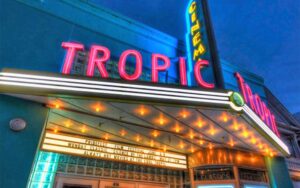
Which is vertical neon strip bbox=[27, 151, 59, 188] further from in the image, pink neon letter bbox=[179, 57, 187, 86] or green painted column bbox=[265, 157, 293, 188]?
green painted column bbox=[265, 157, 293, 188]

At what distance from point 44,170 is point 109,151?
215cm

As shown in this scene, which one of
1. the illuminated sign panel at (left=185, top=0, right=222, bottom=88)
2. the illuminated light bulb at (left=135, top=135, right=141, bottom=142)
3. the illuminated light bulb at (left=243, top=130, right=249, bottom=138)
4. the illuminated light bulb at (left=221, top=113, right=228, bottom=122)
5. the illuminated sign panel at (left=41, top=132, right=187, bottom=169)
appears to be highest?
the illuminated sign panel at (left=185, top=0, right=222, bottom=88)

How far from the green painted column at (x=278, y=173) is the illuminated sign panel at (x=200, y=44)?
4553 mm

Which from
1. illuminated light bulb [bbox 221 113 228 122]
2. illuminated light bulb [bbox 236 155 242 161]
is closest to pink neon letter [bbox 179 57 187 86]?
illuminated light bulb [bbox 221 113 228 122]

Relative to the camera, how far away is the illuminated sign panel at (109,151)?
731 centimetres

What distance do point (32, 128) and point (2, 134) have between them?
2.10ft

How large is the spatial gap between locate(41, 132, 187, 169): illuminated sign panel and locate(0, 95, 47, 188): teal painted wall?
1502mm

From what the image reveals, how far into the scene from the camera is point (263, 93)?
1331 cm

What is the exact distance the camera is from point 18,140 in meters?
5.46

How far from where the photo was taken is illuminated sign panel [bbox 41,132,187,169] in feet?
24.0

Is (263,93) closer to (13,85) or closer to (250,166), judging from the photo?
(250,166)

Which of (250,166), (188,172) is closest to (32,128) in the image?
(188,172)

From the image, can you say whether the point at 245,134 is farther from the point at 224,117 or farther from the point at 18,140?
the point at 18,140

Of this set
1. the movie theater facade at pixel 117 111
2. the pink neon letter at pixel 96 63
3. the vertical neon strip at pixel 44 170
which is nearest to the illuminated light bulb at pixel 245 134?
the movie theater facade at pixel 117 111
